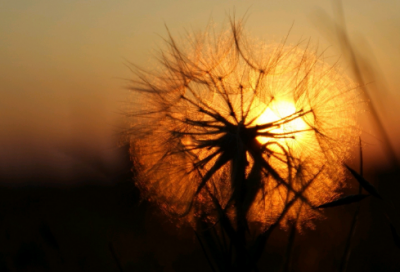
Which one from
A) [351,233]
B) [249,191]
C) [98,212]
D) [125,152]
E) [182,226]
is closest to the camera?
[351,233]

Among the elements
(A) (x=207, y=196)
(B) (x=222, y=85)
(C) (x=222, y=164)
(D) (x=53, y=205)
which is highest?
(B) (x=222, y=85)

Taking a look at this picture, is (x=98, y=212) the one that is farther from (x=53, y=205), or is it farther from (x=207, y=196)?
(x=207, y=196)

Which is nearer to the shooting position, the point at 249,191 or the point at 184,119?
the point at 249,191

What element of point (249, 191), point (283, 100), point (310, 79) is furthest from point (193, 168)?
point (310, 79)

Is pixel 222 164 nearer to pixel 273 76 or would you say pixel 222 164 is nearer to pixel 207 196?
pixel 207 196

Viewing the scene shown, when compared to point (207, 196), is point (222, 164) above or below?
above

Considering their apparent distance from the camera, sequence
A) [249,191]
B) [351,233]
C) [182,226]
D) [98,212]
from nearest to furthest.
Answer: [351,233], [249,191], [182,226], [98,212]

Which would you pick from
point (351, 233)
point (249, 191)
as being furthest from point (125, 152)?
point (351, 233)
